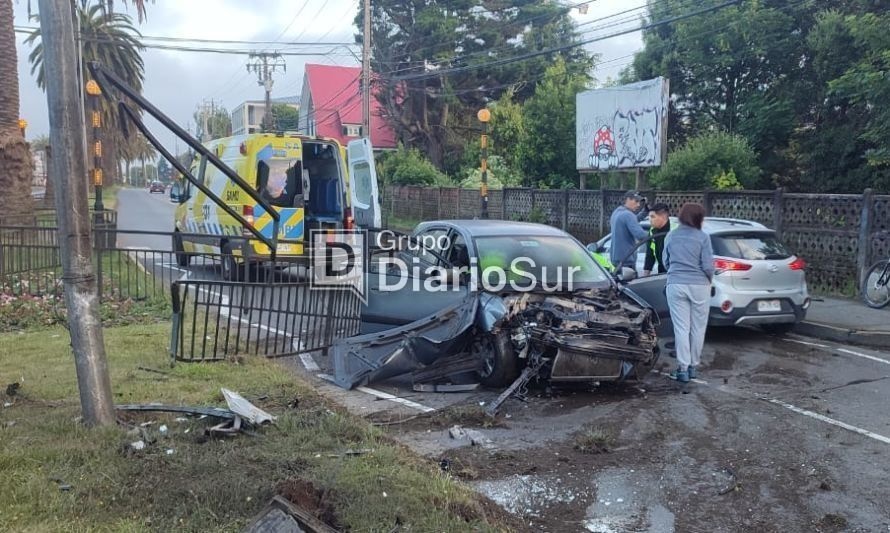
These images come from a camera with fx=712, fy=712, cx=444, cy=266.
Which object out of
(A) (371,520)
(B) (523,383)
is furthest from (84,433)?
(B) (523,383)

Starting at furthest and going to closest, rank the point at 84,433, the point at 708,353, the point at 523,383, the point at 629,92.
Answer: the point at 629,92 → the point at 708,353 → the point at 523,383 → the point at 84,433

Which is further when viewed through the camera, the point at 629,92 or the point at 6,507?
the point at 629,92

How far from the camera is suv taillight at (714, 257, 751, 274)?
27.3 feet

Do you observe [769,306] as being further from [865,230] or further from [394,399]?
[394,399]

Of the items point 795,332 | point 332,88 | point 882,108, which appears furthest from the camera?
point 332,88

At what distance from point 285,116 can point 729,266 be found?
222ft

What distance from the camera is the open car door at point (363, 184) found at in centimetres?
1223

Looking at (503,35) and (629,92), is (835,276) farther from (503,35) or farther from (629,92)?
(503,35)

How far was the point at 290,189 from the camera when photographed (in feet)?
41.6

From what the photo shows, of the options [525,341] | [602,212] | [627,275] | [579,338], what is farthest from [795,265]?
[602,212]

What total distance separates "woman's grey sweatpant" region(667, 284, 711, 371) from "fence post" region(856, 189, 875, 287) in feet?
19.7

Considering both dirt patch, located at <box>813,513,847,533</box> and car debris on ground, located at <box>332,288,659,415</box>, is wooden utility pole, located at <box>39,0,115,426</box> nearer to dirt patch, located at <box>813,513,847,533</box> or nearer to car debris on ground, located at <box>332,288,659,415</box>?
car debris on ground, located at <box>332,288,659,415</box>

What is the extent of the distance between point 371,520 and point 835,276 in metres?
10.7

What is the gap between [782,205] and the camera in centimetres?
1235
